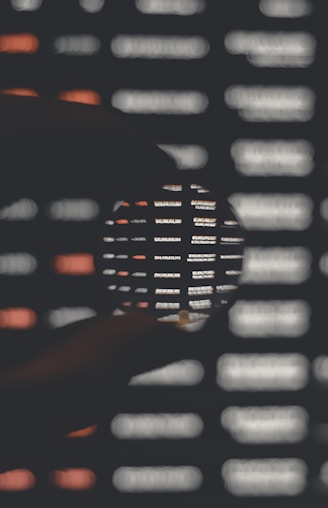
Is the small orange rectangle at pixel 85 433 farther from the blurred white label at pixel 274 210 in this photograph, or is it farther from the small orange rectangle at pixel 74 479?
the blurred white label at pixel 274 210

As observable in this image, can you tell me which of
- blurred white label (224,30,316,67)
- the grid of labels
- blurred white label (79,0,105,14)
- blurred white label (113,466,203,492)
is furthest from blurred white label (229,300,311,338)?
blurred white label (79,0,105,14)

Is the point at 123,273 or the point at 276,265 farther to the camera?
the point at 276,265

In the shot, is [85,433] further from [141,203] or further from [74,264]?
[141,203]

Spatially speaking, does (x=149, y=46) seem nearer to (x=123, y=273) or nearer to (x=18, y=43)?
(x=18, y=43)

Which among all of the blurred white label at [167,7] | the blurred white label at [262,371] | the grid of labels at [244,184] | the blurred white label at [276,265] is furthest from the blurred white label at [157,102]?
the blurred white label at [262,371]

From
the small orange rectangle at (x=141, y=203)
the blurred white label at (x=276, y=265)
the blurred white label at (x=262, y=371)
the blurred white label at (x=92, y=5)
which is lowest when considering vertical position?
the blurred white label at (x=262, y=371)

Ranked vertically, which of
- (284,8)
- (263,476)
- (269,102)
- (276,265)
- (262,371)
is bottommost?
(263,476)

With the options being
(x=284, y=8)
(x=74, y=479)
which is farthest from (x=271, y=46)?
(x=74, y=479)

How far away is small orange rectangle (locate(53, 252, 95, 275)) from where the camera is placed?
84 cm

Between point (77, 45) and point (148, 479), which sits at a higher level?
point (77, 45)

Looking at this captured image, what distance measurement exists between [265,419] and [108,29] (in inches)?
22.2

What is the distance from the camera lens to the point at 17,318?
0.84m

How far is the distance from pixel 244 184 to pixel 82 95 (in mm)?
243

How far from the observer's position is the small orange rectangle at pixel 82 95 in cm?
84
